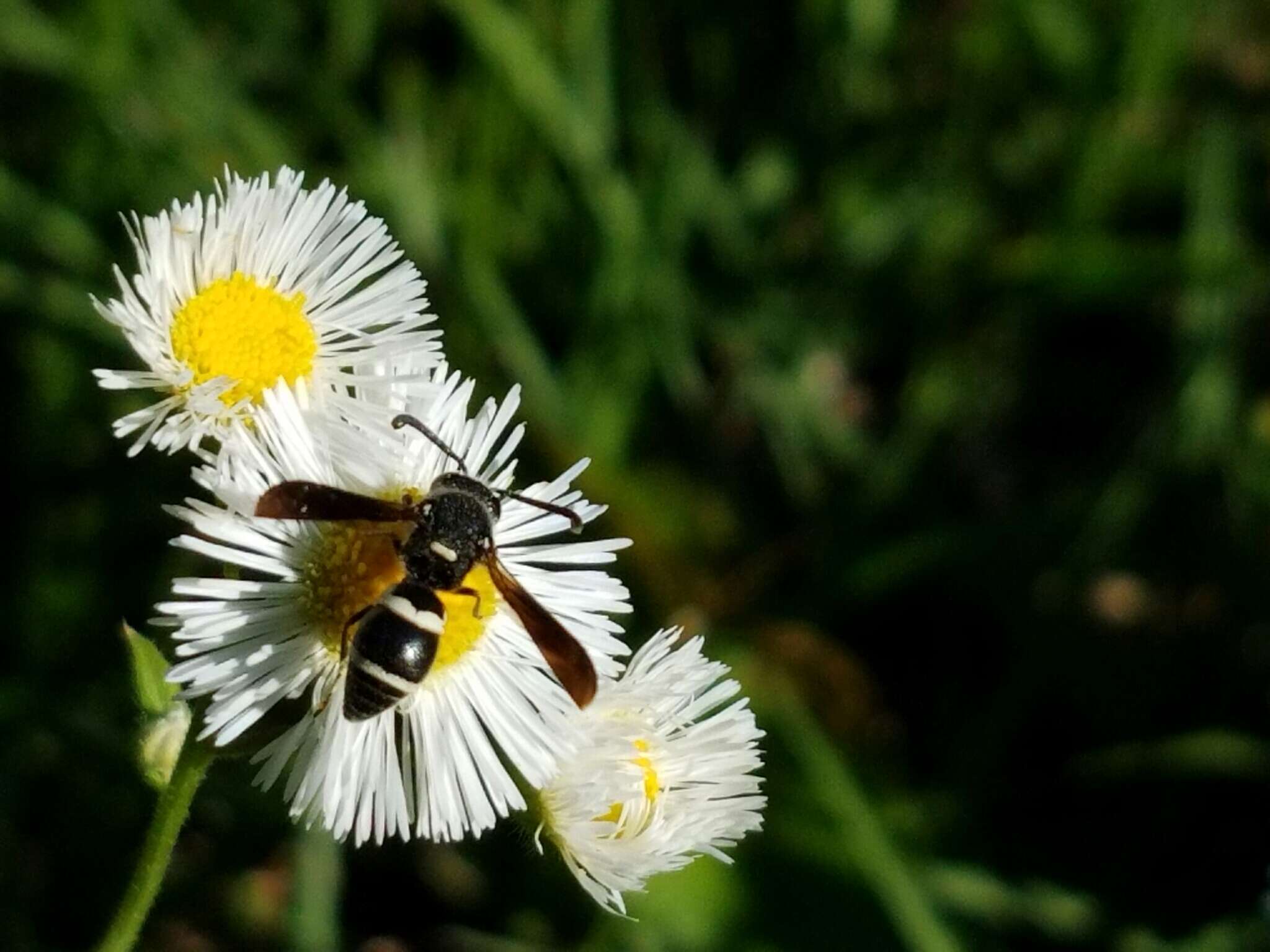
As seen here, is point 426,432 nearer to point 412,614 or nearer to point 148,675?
point 412,614

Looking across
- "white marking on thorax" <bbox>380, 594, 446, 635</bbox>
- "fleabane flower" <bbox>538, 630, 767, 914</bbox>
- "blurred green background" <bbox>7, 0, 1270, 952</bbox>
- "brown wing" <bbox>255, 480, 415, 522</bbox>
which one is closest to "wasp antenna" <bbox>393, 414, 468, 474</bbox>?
"brown wing" <bbox>255, 480, 415, 522</bbox>

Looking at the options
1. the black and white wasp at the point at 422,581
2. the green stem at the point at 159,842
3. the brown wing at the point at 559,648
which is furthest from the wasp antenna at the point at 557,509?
the green stem at the point at 159,842

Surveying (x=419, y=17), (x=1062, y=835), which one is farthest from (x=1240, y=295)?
(x=419, y=17)

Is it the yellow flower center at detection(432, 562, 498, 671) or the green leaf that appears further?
the yellow flower center at detection(432, 562, 498, 671)

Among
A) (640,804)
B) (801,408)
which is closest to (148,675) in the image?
(640,804)

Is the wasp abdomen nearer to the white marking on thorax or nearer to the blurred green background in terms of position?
→ the white marking on thorax

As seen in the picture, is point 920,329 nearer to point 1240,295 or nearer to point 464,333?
point 1240,295

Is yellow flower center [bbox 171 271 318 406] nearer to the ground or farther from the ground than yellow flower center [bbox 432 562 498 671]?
farther from the ground
